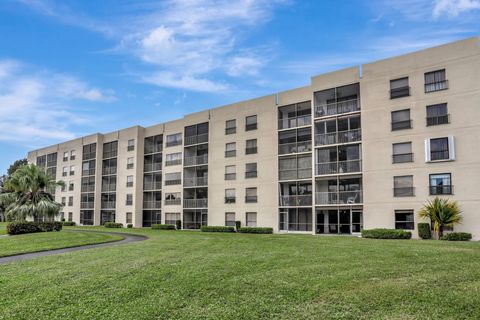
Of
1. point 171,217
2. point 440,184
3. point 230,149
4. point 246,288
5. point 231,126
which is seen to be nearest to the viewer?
point 246,288

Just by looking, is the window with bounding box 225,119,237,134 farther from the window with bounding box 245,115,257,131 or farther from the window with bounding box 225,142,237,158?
the window with bounding box 245,115,257,131

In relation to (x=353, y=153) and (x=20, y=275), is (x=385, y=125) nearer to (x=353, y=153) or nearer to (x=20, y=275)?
(x=353, y=153)

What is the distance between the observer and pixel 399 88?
92.9 ft

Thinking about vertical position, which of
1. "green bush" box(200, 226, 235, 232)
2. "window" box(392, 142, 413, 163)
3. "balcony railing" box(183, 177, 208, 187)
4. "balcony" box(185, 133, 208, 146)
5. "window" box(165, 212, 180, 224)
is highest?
"balcony" box(185, 133, 208, 146)

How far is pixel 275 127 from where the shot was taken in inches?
1396

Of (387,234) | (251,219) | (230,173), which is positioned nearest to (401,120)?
(387,234)

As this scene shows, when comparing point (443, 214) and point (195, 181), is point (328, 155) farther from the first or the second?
point (195, 181)

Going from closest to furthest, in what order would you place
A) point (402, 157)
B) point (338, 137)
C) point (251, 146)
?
point (402, 157) → point (338, 137) → point (251, 146)

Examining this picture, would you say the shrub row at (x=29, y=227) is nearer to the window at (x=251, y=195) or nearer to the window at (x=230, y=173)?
the window at (x=230, y=173)

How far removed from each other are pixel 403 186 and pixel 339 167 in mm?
5444

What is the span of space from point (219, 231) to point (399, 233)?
696 inches

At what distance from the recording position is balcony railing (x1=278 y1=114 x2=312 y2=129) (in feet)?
111

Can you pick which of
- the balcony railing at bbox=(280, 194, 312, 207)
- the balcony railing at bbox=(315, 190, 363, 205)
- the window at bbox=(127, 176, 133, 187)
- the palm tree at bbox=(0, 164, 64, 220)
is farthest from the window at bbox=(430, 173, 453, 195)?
the window at bbox=(127, 176, 133, 187)

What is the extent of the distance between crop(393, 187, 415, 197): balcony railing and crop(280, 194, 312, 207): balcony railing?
7.74m
